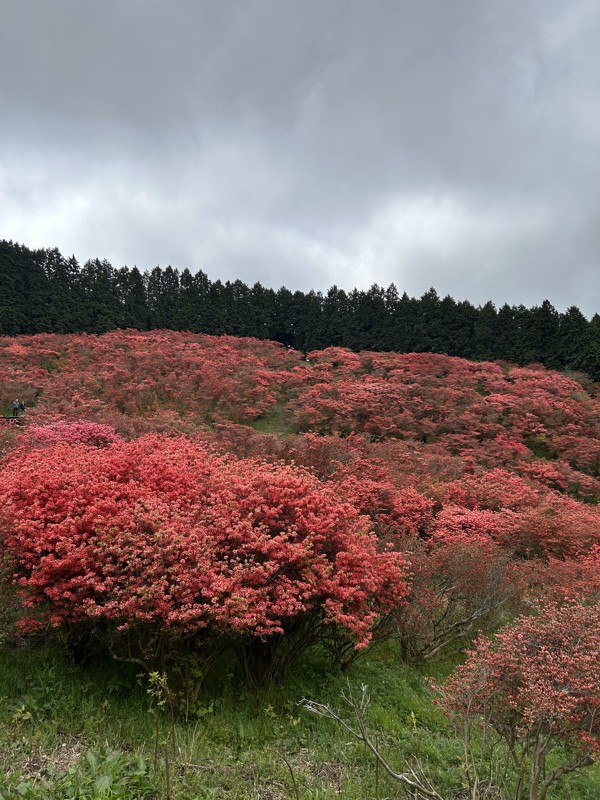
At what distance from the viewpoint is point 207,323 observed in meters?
43.6

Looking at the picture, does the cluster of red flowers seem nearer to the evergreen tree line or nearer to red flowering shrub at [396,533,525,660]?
red flowering shrub at [396,533,525,660]

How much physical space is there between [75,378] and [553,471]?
19.9m

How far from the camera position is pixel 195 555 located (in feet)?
18.2

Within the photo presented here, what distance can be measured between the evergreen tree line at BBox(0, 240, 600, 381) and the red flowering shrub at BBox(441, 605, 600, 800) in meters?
31.6

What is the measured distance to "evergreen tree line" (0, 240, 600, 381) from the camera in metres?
35.8

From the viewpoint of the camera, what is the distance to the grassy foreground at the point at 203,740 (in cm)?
428

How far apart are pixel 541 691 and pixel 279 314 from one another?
43.5 m

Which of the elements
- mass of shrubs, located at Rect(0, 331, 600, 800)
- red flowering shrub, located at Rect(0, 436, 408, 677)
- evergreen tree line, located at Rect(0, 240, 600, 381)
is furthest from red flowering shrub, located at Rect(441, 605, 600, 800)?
evergreen tree line, located at Rect(0, 240, 600, 381)

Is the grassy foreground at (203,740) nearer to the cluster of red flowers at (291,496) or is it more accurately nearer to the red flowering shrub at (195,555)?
the red flowering shrub at (195,555)

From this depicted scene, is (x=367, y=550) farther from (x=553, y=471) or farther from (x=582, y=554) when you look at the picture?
(x=553, y=471)

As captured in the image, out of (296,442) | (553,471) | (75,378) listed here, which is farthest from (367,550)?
(75,378)

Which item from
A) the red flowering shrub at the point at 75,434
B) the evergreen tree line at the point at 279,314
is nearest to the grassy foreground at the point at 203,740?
the red flowering shrub at the point at 75,434

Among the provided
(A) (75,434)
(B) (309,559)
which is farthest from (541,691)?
(A) (75,434)

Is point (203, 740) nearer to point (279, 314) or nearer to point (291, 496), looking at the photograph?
point (291, 496)
